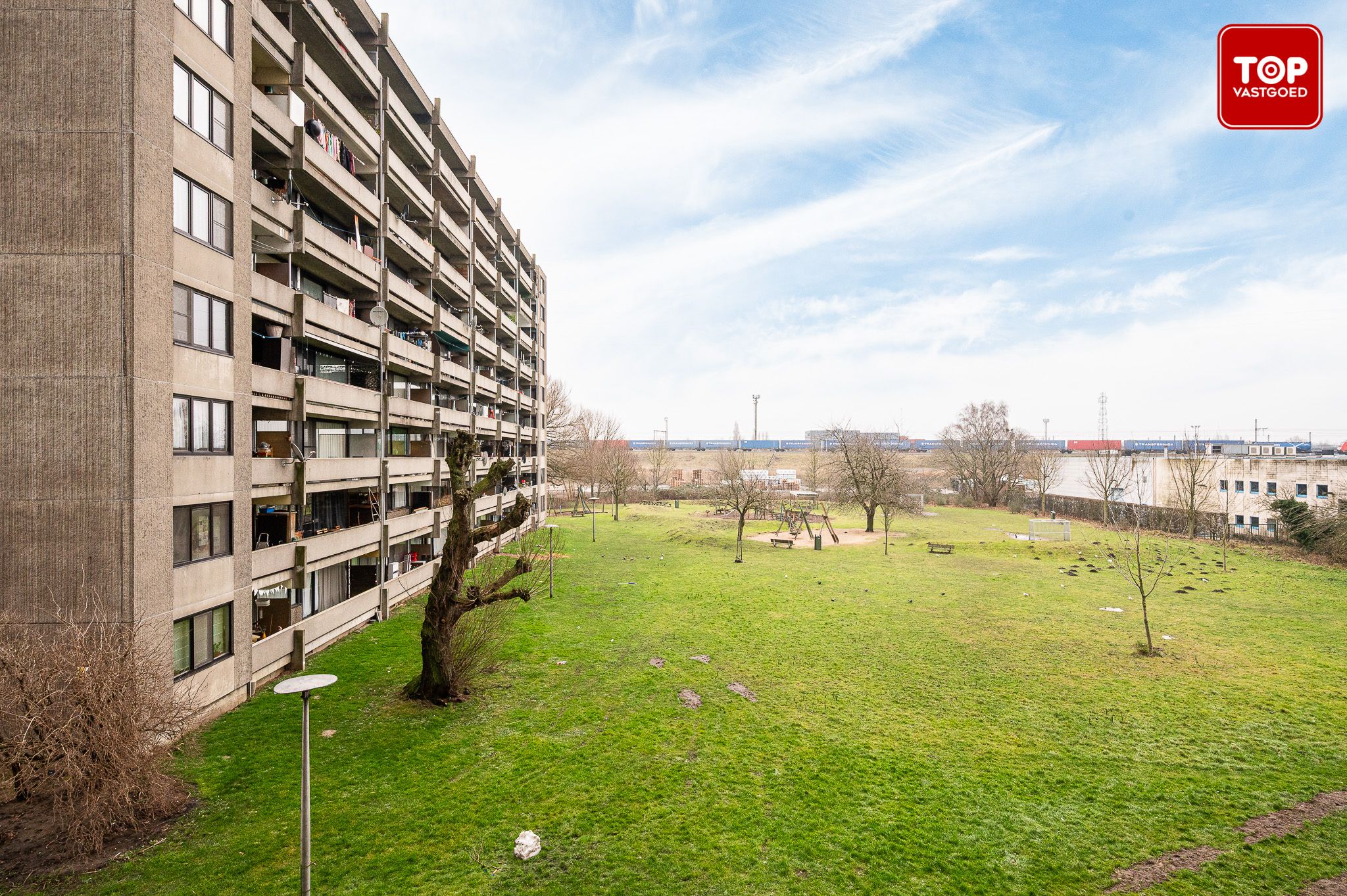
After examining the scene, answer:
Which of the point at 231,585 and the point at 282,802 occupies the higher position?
the point at 231,585

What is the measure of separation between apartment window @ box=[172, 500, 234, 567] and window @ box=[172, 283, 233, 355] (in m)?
3.41

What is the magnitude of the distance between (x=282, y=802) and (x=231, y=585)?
Result: 5.57 metres

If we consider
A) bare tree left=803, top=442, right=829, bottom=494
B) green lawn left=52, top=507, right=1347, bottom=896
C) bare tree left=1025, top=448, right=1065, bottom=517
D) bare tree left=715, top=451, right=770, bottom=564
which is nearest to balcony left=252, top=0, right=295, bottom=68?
green lawn left=52, top=507, right=1347, bottom=896

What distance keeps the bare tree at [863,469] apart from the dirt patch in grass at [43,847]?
4054 centimetres

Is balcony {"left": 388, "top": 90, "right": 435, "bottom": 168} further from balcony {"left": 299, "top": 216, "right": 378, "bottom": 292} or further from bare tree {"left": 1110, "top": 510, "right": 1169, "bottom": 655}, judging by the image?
bare tree {"left": 1110, "top": 510, "right": 1169, "bottom": 655}

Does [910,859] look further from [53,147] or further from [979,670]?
[53,147]

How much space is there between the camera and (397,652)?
17.5 metres

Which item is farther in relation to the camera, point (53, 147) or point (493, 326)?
point (493, 326)

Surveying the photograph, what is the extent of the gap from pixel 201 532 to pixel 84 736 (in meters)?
5.17

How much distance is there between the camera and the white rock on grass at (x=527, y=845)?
8.48m

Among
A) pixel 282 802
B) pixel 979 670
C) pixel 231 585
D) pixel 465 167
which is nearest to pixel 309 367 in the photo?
pixel 231 585

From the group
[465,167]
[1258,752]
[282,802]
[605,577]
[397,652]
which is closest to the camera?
[282,802]

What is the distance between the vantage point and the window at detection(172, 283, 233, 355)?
38.7 feet

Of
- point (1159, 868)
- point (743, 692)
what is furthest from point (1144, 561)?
point (1159, 868)
